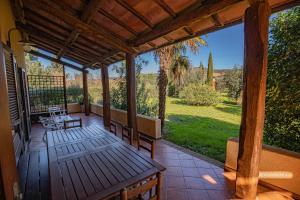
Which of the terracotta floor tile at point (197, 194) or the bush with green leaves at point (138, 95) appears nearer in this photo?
the terracotta floor tile at point (197, 194)

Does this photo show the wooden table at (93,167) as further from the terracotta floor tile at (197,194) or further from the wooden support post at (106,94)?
the wooden support post at (106,94)

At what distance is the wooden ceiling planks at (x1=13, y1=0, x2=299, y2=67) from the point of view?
238cm

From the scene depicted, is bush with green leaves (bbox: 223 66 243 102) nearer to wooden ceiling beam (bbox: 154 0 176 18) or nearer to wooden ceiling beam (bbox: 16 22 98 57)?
wooden ceiling beam (bbox: 154 0 176 18)

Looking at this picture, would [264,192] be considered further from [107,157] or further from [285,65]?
[107,157]

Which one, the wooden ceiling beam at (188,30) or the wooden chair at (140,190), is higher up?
the wooden ceiling beam at (188,30)

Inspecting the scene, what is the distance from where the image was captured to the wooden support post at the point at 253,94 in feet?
6.14

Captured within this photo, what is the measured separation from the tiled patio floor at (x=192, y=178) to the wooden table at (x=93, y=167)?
958 mm

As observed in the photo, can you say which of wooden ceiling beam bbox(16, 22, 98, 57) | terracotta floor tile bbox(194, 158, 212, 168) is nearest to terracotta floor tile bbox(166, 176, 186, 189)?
terracotta floor tile bbox(194, 158, 212, 168)

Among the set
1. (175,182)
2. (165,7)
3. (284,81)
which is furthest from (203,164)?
(165,7)

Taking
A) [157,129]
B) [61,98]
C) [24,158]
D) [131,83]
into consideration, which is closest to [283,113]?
[157,129]

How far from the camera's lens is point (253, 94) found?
1.95m

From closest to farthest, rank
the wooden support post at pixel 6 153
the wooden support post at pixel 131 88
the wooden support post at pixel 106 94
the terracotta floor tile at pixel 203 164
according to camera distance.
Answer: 1. the wooden support post at pixel 6 153
2. the terracotta floor tile at pixel 203 164
3. the wooden support post at pixel 131 88
4. the wooden support post at pixel 106 94

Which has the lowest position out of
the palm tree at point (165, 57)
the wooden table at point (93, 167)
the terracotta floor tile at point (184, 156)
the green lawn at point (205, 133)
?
the green lawn at point (205, 133)

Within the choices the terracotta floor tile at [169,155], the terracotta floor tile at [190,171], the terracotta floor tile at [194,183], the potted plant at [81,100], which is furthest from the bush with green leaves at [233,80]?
the potted plant at [81,100]
